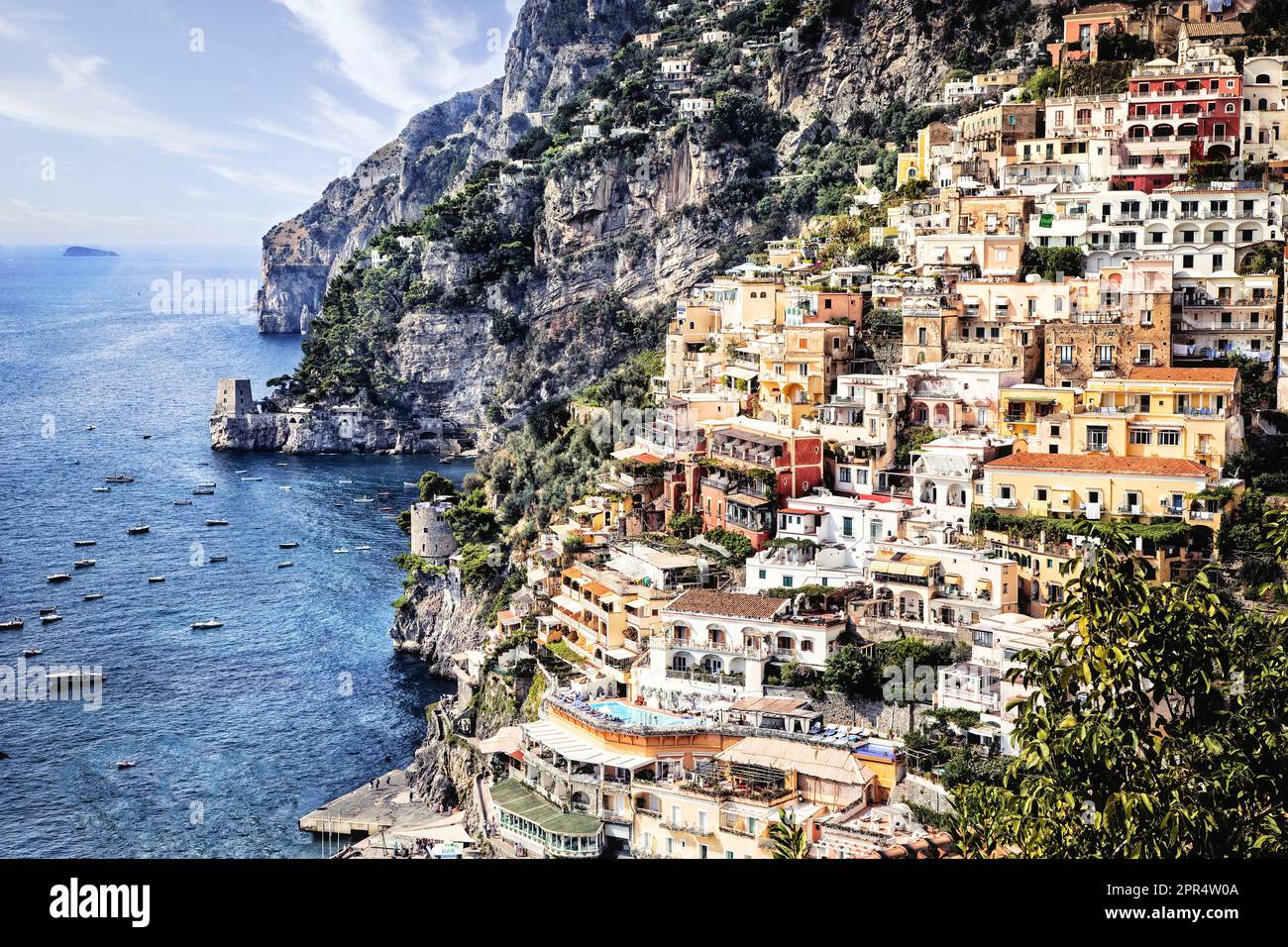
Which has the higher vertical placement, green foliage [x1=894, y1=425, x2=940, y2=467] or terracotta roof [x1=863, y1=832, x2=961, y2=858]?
green foliage [x1=894, y1=425, x2=940, y2=467]

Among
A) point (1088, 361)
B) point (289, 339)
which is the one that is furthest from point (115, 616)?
point (289, 339)

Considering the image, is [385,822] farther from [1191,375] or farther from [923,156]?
[923,156]

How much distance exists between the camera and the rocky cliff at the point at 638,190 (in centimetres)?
4966

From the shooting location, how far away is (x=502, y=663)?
26.2 m

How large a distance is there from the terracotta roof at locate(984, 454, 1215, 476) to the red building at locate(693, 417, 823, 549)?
373 centimetres

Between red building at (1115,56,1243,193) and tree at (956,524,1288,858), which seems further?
red building at (1115,56,1243,193)

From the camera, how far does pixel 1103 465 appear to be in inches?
817

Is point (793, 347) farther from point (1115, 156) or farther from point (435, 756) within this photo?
point (435, 756)

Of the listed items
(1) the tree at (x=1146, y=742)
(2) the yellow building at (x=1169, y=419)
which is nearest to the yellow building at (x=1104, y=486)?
(2) the yellow building at (x=1169, y=419)

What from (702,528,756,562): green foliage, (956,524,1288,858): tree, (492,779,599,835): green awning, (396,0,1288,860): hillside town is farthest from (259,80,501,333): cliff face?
(956,524,1288,858): tree

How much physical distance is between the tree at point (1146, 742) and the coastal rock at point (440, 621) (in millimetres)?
26751

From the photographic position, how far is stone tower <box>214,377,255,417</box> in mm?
62562

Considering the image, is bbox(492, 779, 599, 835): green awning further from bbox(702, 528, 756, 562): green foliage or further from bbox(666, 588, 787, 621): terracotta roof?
bbox(702, 528, 756, 562): green foliage

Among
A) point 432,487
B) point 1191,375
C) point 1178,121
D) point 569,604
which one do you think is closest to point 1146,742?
point 1191,375
